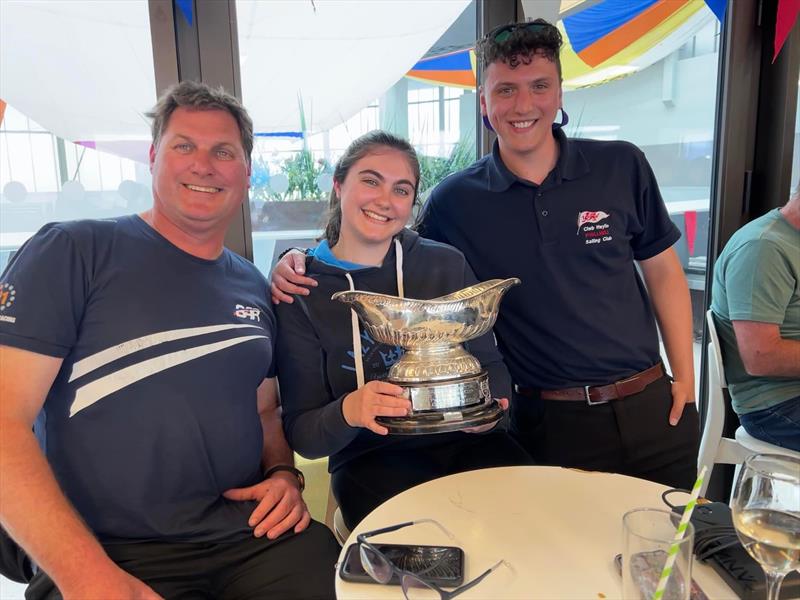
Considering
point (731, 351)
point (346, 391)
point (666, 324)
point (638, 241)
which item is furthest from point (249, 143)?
point (731, 351)

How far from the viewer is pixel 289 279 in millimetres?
1576

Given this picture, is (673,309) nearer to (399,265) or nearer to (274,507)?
(399,265)

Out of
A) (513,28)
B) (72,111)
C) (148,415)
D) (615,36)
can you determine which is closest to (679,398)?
→ (513,28)

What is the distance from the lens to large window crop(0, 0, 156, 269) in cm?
178

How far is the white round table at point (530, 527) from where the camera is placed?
93 cm

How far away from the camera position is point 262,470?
1572 millimetres

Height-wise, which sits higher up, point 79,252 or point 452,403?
point 79,252

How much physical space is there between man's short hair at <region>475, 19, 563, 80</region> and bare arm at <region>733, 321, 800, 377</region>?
1.12 meters

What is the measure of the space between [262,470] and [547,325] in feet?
2.94

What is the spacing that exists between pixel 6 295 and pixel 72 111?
0.88 m

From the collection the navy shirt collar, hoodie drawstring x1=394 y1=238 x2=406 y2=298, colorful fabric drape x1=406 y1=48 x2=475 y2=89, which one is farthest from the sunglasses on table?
colorful fabric drape x1=406 y1=48 x2=475 y2=89

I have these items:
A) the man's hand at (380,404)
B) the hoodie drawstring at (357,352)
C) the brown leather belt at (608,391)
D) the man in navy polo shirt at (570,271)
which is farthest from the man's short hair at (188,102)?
the brown leather belt at (608,391)

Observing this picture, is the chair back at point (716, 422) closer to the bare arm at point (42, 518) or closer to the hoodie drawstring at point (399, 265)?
the hoodie drawstring at point (399, 265)

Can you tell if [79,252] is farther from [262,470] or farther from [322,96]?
[322,96]
